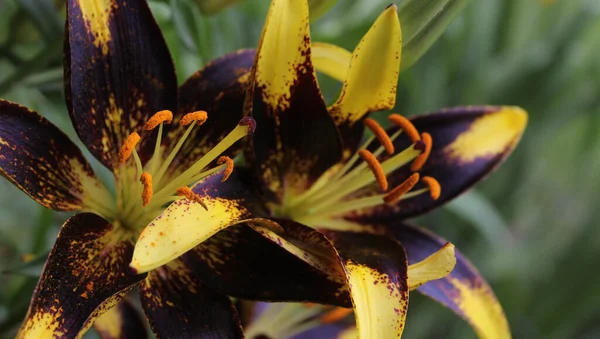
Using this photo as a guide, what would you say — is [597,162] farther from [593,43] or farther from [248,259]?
[248,259]

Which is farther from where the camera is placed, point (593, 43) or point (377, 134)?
point (593, 43)

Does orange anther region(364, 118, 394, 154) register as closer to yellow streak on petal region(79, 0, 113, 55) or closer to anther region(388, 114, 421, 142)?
anther region(388, 114, 421, 142)

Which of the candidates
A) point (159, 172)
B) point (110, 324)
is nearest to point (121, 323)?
point (110, 324)

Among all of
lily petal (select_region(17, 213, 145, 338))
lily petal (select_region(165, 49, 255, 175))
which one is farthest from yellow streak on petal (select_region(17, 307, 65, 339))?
lily petal (select_region(165, 49, 255, 175))

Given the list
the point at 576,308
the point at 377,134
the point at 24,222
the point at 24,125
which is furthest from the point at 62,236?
the point at 576,308

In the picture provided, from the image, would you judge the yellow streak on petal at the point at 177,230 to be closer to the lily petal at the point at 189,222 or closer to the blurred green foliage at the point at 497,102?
the lily petal at the point at 189,222

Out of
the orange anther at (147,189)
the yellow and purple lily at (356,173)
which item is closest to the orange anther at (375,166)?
the yellow and purple lily at (356,173)

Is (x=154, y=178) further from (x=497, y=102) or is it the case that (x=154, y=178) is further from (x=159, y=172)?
(x=497, y=102)
